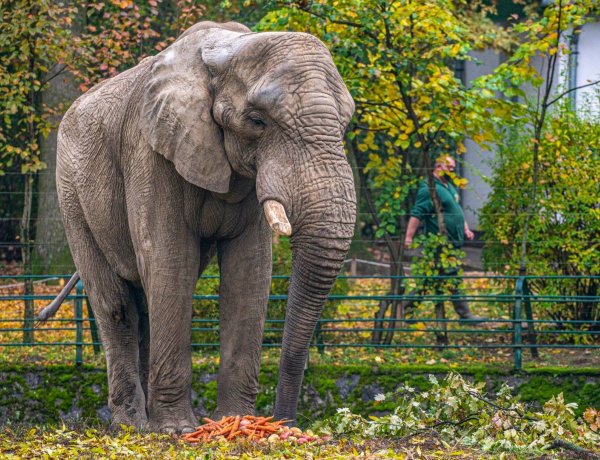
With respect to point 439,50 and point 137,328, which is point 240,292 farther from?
point 439,50

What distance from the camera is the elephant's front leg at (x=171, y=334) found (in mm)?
8031

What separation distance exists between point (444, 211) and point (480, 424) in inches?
204

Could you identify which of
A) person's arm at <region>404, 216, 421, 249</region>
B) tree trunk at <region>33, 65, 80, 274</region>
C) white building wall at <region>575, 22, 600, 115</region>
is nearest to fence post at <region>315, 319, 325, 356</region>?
person's arm at <region>404, 216, 421, 249</region>

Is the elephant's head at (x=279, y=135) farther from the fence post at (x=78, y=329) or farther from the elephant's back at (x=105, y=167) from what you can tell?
the fence post at (x=78, y=329)

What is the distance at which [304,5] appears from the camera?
11.9m

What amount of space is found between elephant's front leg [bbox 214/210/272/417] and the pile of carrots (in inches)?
21.9

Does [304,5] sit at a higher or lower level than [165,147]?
higher

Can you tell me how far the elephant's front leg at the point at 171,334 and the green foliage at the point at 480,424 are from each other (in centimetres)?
103

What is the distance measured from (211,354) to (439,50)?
11.8 ft

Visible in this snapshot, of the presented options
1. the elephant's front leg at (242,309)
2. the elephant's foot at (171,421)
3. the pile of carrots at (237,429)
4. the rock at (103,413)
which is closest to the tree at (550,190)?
the rock at (103,413)

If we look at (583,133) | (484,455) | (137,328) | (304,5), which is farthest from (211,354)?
(484,455)

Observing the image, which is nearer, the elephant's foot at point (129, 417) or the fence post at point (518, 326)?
the elephant's foot at point (129, 417)

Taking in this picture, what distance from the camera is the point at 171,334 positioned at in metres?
8.10

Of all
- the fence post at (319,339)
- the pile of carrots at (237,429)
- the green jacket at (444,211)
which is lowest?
the pile of carrots at (237,429)
